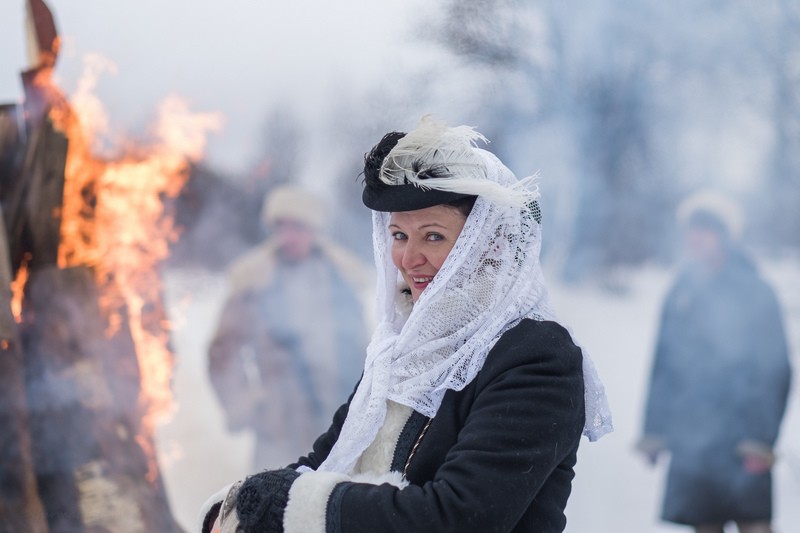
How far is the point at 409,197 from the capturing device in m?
1.60

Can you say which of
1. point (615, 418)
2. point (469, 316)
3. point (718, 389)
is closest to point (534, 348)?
point (469, 316)

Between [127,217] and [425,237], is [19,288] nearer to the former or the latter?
[127,217]

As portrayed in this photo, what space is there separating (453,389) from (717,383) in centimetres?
352

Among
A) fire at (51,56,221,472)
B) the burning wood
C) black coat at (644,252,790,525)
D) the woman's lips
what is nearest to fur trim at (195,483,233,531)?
the woman's lips

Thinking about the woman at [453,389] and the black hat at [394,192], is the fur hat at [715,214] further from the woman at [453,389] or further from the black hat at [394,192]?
the black hat at [394,192]

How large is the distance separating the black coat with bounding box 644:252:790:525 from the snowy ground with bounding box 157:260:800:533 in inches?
17.1

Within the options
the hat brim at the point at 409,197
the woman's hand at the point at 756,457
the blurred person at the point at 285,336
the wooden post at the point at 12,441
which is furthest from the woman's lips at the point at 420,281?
the blurred person at the point at 285,336

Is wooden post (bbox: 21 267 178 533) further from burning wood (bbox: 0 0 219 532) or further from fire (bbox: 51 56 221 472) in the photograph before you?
fire (bbox: 51 56 221 472)

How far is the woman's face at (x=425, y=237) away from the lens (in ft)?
5.38

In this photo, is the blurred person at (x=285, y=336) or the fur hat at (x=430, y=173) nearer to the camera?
the fur hat at (x=430, y=173)

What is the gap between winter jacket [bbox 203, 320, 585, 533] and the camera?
138cm

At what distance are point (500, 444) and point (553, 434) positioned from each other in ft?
0.38

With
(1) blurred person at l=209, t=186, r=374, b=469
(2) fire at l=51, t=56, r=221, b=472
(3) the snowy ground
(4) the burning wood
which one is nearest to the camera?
(4) the burning wood

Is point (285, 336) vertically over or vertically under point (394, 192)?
under
